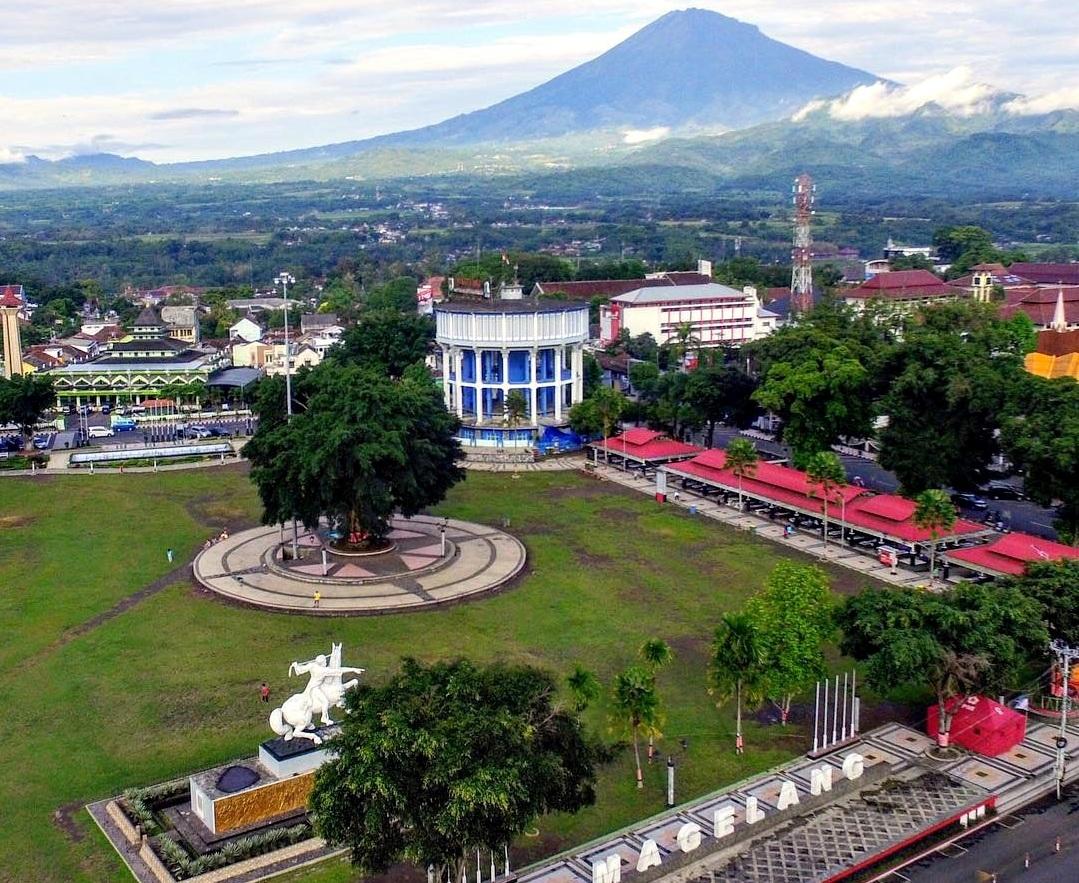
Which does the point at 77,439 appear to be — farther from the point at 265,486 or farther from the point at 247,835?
the point at 247,835

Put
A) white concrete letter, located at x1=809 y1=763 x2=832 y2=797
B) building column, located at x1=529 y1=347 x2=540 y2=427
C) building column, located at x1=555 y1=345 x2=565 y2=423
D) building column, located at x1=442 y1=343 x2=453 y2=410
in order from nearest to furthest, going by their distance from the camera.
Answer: white concrete letter, located at x1=809 y1=763 x2=832 y2=797 → building column, located at x1=529 y1=347 x2=540 y2=427 → building column, located at x1=555 y1=345 x2=565 y2=423 → building column, located at x1=442 y1=343 x2=453 y2=410

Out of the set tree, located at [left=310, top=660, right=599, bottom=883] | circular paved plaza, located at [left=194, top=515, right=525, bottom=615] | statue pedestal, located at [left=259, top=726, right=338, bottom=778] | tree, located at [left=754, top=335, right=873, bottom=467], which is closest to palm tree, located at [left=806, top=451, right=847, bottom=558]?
tree, located at [left=754, top=335, right=873, bottom=467]

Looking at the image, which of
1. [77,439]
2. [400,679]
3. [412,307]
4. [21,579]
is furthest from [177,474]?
[412,307]

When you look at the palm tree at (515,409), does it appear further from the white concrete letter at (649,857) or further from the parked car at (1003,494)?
the white concrete letter at (649,857)

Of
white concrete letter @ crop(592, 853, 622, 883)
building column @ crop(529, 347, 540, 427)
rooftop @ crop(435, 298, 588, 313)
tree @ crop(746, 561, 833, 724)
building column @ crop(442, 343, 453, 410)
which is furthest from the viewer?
building column @ crop(442, 343, 453, 410)

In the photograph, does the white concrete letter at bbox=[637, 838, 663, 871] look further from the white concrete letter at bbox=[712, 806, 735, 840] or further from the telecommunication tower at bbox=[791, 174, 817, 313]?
the telecommunication tower at bbox=[791, 174, 817, 313]

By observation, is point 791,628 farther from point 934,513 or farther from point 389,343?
point 389,343
